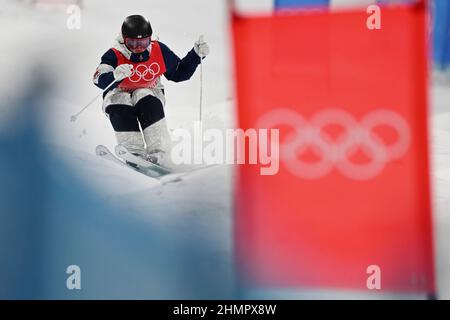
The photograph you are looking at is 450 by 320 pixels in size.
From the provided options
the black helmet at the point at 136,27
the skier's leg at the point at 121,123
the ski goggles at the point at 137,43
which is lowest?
the skier's leg at the point at 121,123

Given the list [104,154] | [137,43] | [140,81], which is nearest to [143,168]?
[104,154]

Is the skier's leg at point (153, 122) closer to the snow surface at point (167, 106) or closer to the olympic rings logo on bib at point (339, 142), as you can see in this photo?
the snow surface at point (167, 106)

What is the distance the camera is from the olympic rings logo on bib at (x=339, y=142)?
2.02 metres

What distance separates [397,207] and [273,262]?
0.47 meters

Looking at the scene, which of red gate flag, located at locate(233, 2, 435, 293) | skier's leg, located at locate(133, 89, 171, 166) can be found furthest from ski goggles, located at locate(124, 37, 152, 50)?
red gate flag, located at locate(233, 2, 435, 293)

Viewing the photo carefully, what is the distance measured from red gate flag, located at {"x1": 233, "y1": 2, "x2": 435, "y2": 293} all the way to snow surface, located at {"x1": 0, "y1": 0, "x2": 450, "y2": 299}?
0.17 ft

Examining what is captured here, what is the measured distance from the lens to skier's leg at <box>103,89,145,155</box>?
2.07m

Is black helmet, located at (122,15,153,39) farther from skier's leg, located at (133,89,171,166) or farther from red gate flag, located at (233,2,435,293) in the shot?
red gate flag, located at (233,2,435,293)

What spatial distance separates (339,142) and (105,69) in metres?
0.84

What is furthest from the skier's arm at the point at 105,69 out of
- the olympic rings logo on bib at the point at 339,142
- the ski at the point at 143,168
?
the olympic rings logo on bib at the point at 339,142

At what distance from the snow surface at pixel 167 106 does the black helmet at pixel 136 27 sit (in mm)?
22

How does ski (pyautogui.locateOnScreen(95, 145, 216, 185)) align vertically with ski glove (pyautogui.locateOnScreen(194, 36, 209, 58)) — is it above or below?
below

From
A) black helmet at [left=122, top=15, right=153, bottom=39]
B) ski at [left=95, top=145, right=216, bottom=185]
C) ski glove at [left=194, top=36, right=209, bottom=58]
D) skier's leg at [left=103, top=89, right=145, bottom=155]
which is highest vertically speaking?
black helmet at [left=122, top=15, right=153, bottom=39]

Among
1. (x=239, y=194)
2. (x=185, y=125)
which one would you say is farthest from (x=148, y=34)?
(x=239, y=194)
